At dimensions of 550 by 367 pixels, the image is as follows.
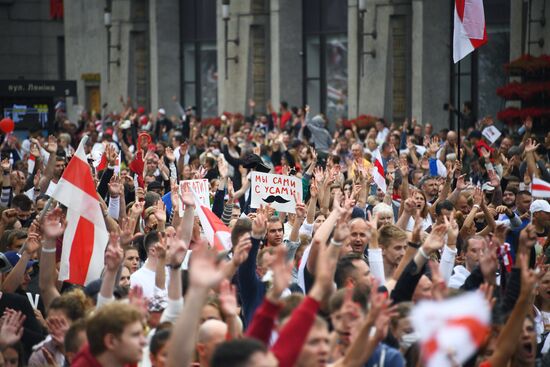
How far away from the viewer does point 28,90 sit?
95.2 feet

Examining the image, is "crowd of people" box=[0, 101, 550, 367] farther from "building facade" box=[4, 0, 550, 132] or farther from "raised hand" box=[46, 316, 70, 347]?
"building facade" box=[4, 0, 550, 132]

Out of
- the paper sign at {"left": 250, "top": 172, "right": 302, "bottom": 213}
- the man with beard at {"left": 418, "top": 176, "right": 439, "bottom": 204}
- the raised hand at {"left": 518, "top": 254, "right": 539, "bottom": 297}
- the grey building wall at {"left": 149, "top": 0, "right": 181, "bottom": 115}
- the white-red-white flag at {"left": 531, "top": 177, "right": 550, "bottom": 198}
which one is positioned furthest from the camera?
the grey building wall at {"left": 149, "top": 0, "right": 181, "bottom": 115}

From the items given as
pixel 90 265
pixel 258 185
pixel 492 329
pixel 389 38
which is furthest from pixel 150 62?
pixel 492 329

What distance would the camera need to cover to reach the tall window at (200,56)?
42.0 m

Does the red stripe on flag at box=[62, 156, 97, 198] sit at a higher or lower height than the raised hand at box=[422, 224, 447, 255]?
higher

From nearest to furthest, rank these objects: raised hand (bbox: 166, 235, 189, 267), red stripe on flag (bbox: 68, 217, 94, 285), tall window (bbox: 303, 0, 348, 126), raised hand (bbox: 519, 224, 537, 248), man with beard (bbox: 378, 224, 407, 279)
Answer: raised hand (bbox: 166, 235, 189, 267), raised hand (bbox: 519, 224, 537, 248), man with beard (bbox: 378, 224, 407, 279), red stripe on flag (bbox: 68, 217, 94, 285), tall window (bbox: 303, 0, 348, 126)

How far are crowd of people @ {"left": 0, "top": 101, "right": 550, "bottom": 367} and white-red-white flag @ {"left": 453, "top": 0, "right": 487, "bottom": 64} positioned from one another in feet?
7.17

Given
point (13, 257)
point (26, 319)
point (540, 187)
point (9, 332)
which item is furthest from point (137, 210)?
point (540, 187)

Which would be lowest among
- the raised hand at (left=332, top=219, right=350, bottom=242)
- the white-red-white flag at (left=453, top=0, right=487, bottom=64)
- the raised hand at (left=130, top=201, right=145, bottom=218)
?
the raised hand at (left=130, top=201, right=145, bottom=218)

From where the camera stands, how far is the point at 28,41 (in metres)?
52.8

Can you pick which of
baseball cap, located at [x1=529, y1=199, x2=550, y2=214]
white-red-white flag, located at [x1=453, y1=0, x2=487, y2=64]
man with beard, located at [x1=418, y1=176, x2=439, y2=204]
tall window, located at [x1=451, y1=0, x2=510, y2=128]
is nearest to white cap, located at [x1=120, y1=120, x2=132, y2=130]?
tall window, located at [x1=451, y1=0, x2=510, y2=128]

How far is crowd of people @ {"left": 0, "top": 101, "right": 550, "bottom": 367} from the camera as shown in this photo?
20.8ft

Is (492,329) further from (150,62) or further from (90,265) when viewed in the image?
(150,62)

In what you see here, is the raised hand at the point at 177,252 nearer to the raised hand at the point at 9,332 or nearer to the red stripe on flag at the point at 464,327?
the raised hand at the point at 9,332
